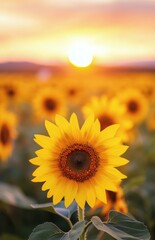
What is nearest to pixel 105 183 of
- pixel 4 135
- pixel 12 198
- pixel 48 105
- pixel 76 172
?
pixel 76 172

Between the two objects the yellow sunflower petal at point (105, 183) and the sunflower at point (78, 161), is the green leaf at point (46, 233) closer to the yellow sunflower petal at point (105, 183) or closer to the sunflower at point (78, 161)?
the sunflower at point (78, 161)

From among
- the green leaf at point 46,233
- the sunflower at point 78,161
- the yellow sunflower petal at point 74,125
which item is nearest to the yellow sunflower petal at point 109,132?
the sunflower at point 78,161

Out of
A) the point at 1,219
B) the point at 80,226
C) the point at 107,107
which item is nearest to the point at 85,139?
the point at 80,226

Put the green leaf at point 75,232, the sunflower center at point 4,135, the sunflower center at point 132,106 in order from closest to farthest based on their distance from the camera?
the green leaf at point 75,232
the sunflower center at point 4,135
the sunflower center at point 132,106

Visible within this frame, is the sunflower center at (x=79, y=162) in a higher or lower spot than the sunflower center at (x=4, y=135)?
lower

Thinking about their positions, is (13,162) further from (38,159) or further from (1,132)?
(38,159)

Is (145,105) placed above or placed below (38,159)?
above
